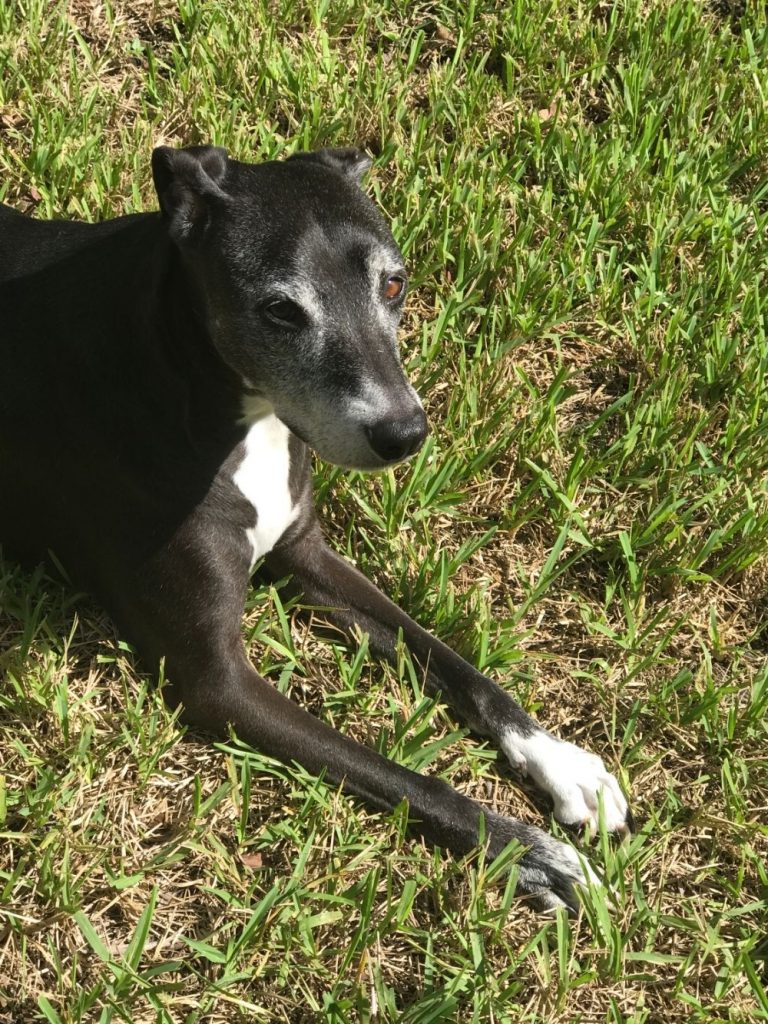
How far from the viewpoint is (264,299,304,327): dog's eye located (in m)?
3.22

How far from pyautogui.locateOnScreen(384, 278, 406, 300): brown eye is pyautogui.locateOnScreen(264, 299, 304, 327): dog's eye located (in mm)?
270

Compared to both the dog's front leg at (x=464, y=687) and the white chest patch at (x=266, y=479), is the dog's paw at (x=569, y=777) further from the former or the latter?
the white chest patch at (x=266, y=479)

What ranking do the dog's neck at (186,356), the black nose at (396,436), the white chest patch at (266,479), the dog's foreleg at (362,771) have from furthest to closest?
the white chest patch at (266,479), the dog's foreleg at (362,771), the dog's neck at (186,356), the black nose at (396,436)

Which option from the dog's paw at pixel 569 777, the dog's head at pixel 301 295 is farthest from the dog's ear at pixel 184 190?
the dog's paw at pixel 569 777

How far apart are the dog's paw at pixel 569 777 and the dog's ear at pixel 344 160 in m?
1.72

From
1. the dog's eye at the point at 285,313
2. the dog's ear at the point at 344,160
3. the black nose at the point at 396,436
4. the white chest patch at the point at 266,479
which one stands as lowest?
the white chest patch at the point at 266,479

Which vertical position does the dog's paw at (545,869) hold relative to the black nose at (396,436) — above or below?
below

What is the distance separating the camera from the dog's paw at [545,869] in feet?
11.2

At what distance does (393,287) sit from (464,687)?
4.04ft

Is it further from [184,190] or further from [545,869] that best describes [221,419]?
[545,869]

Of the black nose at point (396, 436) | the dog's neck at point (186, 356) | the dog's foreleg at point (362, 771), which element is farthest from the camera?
the dog's foreleg at point (362, 771)

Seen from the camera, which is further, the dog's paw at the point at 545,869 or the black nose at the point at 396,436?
the dog's paw at the point at 545,869

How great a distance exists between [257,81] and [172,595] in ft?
8.77

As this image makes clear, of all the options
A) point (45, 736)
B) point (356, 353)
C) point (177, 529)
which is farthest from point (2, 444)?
point (356, 353)
